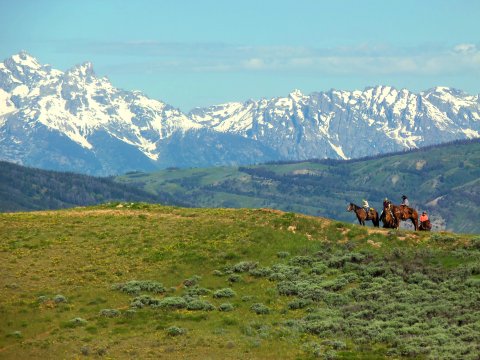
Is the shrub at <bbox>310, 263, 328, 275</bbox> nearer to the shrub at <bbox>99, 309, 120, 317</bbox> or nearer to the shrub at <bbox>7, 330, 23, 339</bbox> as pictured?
the shrub at <bbox>99, 309, 120, 317</bbox>

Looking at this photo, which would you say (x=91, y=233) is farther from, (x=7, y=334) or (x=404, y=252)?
(x=404, y=252)

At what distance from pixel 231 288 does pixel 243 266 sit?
4.22 meters

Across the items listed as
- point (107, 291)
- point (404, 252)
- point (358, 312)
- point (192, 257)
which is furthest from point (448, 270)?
point (107, 291)

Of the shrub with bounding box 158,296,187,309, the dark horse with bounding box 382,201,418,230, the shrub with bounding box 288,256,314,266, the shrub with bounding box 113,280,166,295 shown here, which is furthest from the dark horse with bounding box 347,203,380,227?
the shrub with bounding box 158,296,187,309

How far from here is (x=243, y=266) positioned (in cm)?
6938

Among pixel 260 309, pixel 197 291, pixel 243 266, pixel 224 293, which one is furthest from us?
pixel 243 266

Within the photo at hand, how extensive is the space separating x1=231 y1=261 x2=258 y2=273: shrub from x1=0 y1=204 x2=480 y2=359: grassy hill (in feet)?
0.35

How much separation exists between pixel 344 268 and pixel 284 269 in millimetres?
5016

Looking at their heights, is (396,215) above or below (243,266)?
above

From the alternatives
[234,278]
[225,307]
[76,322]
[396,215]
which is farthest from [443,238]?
[76,322]

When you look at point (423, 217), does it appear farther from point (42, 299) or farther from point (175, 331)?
point (42, 299)

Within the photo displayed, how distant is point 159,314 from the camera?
59.7m

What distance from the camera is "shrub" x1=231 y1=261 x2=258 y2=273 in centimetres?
6900

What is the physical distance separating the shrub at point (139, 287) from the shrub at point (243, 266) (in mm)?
7124
